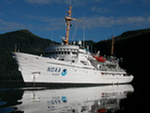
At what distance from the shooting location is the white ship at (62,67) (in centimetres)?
2517

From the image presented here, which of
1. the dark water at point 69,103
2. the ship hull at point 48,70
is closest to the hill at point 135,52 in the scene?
the ship hull at point 48,70

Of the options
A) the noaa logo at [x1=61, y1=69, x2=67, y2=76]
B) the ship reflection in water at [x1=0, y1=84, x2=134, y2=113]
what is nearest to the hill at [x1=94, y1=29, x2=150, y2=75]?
the noaa logo at [x1=61, y1=69, x2=67, y2=76]

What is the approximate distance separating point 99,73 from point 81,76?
20.9 feet

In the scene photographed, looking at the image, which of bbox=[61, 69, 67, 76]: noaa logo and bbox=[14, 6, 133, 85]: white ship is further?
bbox=[61, 69, 67, 76]: noaa logo

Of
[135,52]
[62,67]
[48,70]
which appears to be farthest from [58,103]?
[135,52]

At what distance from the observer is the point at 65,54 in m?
31.4

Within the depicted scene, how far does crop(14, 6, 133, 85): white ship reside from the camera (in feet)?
82.6

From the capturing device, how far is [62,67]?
26.9 meters

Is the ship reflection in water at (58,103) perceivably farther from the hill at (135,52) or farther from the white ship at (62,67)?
the hill at (135,52)

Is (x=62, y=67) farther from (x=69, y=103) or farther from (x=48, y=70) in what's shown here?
(x=69, y=103)

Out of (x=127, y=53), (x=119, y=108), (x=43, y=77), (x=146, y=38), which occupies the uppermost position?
(x=146, y=38)

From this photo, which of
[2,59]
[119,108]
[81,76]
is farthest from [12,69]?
[119,108]

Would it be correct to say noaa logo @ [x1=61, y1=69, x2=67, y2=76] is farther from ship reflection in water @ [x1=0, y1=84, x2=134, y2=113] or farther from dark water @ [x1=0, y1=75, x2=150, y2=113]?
ship reflection in water @ [x1=0, y1=84, x2=134, y2=113]

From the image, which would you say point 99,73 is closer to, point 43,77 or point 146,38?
point 43,77
